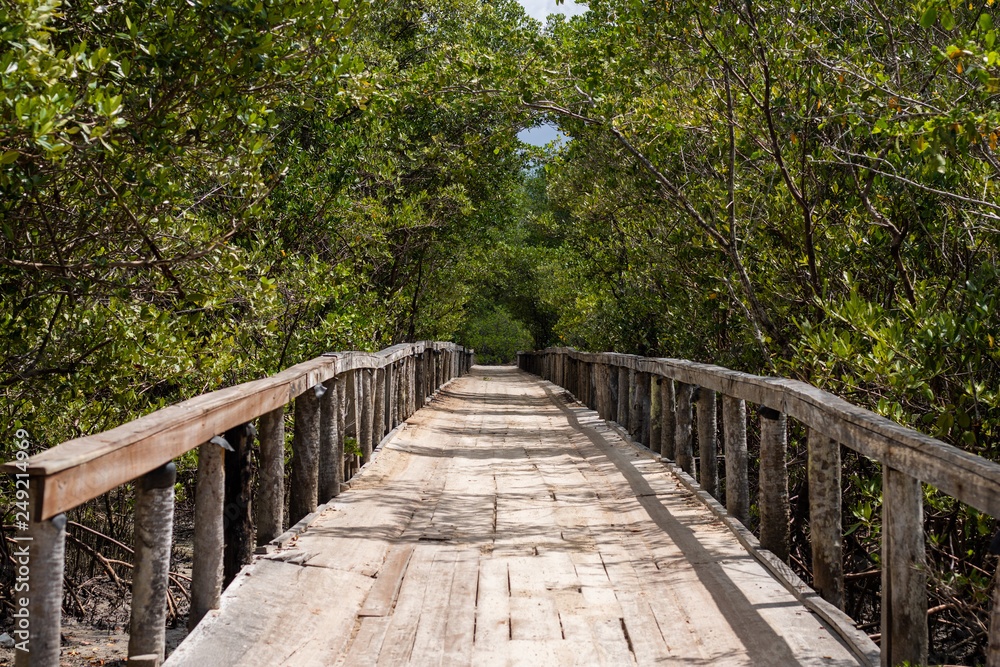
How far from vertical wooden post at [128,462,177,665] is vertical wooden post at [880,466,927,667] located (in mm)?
2372

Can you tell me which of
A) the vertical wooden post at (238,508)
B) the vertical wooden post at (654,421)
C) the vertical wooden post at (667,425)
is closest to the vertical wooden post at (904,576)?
the vertical wooden post at (238,508)

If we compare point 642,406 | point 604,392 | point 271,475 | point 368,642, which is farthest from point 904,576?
point 604,392

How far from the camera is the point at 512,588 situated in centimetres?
401

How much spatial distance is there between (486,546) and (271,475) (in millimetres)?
1300

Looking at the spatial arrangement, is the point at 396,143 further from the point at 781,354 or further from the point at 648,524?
the point at 648,524

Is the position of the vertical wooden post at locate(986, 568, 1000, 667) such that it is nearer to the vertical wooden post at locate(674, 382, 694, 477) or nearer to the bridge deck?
the bridge deck

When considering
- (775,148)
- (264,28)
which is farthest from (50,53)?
(775,148)

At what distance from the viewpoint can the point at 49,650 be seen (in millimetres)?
2105

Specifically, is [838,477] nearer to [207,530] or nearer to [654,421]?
[207,530]

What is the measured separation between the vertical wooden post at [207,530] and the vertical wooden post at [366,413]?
3.68 m

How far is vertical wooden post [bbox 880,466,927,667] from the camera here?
8.80 ft

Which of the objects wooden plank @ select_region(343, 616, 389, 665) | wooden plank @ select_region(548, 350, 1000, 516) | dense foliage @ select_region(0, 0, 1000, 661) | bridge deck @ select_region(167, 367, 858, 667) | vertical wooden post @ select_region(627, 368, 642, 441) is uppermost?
dense foliage @ select_region(0, 0, 1000, 661)

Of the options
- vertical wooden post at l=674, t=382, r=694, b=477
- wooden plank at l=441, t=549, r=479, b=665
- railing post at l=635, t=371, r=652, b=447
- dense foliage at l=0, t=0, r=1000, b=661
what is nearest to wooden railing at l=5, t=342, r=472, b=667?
wooden plank at l=441, t=549, r=479, b=665

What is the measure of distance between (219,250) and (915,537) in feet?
13.7
